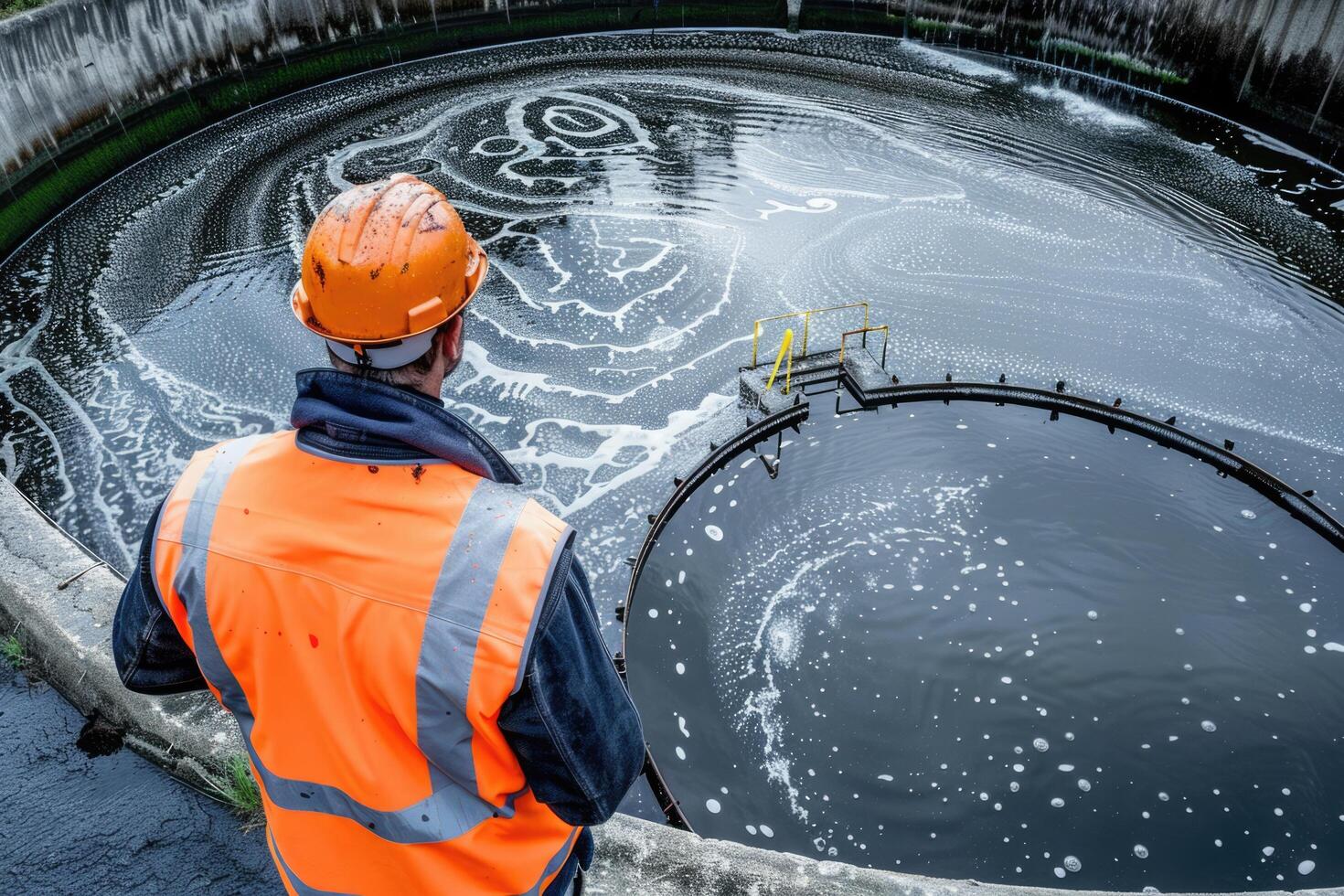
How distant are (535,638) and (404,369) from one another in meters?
0.64

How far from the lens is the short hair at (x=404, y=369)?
5.73 ft

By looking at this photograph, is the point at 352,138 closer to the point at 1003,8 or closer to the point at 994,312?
the point at 994,312

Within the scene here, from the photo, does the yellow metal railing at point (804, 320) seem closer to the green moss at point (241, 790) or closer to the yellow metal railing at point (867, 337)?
the yellow metal railing at point (867, 337)

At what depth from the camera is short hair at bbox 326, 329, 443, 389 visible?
5.73ft

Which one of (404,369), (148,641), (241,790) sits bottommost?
(241,790)

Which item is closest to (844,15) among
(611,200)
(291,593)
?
(611,200)

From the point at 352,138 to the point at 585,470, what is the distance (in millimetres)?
8614

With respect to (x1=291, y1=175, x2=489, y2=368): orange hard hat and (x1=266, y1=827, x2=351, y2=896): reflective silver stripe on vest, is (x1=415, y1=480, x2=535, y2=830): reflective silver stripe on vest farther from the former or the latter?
(x1=266, y1=827, x2=351, y2=896): reflective silver stripe on vest

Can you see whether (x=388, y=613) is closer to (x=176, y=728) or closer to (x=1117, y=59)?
(x=176, y=728)

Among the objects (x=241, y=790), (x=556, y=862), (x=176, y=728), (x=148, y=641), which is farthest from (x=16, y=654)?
(x=556, y=862)

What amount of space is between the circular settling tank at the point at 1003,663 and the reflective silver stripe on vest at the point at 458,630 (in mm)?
3732

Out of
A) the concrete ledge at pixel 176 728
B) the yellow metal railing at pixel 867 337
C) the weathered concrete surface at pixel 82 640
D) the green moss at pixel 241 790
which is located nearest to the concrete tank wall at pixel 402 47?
the weathered concrete surface at pixel 82 640

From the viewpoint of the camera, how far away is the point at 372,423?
1.56 m

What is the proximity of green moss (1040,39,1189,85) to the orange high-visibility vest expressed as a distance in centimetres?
1725
